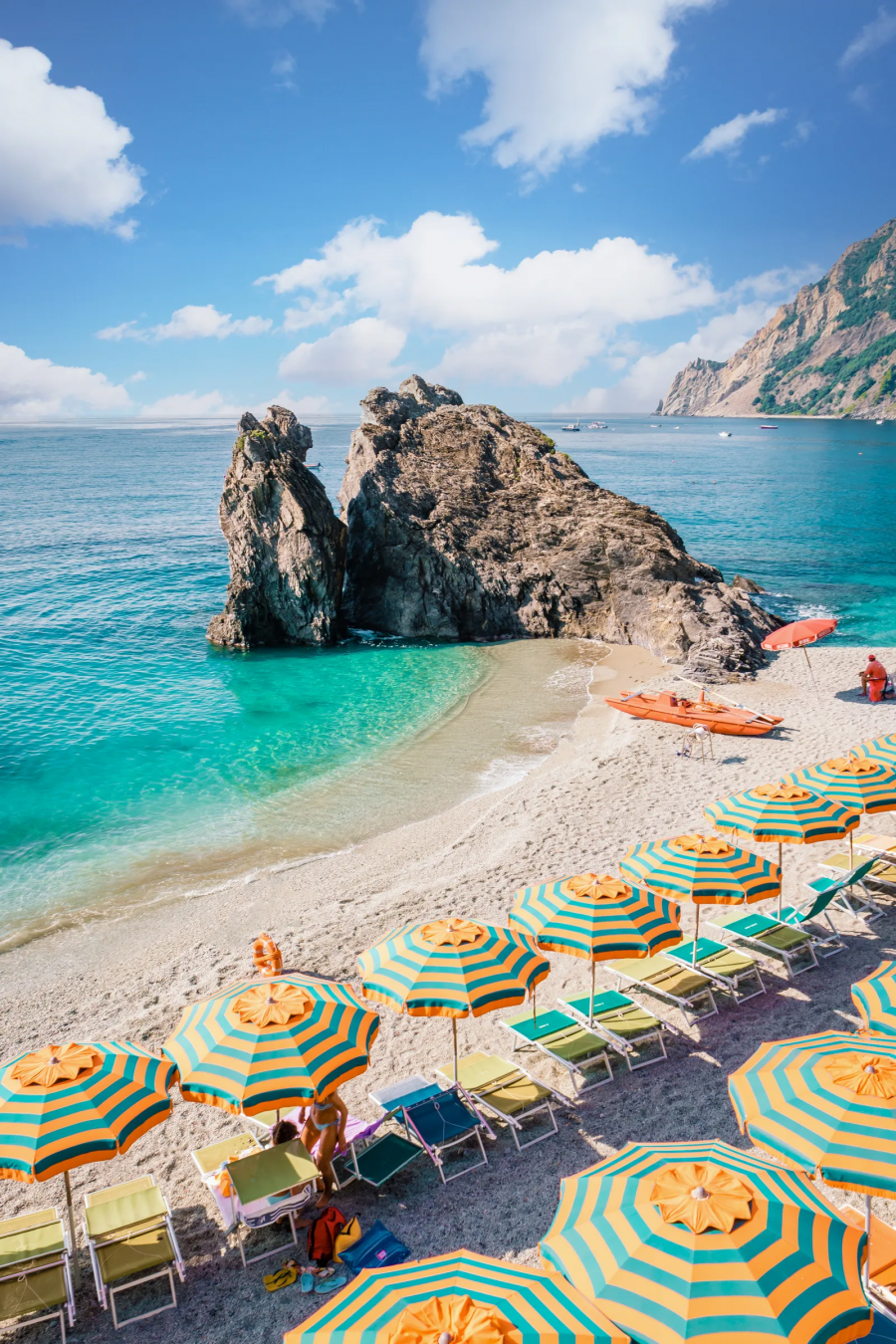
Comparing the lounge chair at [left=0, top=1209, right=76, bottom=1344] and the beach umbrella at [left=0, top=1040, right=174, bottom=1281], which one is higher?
the beach umbrella at [left=0, top=1040, right=174, bottom=1281]

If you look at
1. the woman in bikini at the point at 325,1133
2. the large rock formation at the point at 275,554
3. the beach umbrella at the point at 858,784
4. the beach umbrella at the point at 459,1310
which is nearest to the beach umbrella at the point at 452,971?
the woman in bikini at the point at 325,1133

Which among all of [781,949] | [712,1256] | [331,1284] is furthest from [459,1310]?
[781,949]

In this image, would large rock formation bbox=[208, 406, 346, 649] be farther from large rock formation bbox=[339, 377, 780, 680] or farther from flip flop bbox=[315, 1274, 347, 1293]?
flip flop bbox=[315, 1274, 347, 1293]

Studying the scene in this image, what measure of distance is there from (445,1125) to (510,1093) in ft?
3.33

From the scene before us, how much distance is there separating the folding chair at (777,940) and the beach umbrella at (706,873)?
1743 millimetres

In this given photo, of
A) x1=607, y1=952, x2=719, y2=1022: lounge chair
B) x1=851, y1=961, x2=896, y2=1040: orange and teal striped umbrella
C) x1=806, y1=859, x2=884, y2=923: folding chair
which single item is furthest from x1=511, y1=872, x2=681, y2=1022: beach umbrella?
x1=806, y1=859, x2=884, y2=923: folding chair

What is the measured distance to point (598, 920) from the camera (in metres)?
10.7

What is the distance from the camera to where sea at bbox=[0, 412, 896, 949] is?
66.7 feet

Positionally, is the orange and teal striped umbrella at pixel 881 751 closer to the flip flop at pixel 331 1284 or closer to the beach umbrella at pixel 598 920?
the beach umbrella at pixel 598 920

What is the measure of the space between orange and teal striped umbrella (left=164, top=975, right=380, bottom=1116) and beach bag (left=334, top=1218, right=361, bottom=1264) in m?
1.41

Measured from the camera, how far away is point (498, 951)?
996cm

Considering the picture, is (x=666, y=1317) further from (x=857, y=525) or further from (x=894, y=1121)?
(x=857, y=525)

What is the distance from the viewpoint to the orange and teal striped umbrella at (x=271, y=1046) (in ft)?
26.5

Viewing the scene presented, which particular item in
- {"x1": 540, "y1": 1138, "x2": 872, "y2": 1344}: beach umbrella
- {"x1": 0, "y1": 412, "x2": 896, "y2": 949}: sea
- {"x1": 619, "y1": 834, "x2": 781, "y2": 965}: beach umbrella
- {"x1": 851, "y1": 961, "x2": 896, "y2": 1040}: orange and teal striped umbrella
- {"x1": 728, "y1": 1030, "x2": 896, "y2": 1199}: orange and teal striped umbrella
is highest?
{"x1": 540, "y1": 1138, "x2": 872, "y2": 1344}: beach umbrella
